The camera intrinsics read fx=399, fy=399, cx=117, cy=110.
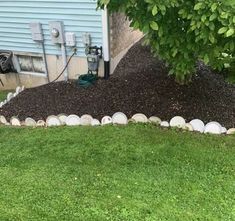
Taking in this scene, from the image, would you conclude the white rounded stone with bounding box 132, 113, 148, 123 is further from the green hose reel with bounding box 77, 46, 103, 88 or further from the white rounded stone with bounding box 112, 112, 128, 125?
the green hose reel with bounding box 77, 46, 103, 88

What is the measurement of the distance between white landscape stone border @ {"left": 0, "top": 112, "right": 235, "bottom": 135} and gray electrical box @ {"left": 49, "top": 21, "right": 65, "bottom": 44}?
183 cm

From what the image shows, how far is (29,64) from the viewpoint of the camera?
794 cm

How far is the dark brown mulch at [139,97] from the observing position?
17.5 feet

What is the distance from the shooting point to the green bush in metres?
3.29

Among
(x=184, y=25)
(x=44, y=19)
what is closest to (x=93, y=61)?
(x=44, y=19)

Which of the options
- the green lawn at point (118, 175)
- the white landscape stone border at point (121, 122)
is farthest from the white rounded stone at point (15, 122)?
the green lawn at point (118, 175)

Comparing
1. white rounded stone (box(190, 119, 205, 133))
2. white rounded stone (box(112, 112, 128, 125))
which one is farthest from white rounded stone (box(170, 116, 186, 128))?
white rounded stone (box(112, 112, 128, 125))

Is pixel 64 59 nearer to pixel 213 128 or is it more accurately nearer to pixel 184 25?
pixel 213 128

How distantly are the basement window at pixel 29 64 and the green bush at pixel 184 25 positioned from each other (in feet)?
12.5

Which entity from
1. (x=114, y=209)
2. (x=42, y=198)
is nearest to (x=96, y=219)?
(x=114, y=209)

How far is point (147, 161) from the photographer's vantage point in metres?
4.27

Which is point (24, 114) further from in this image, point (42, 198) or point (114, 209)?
point (114, 209)

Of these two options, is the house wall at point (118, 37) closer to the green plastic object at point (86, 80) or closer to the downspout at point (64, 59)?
the green plastic object at point (86, 80)

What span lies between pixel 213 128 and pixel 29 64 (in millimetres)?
4399
